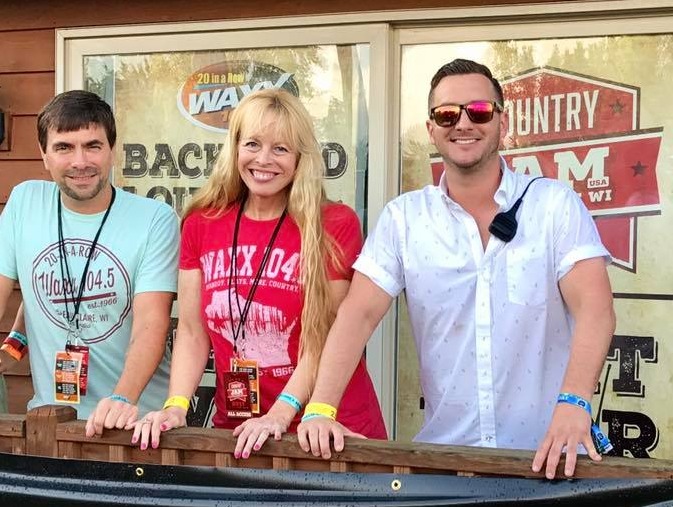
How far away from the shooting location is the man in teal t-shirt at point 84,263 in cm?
270

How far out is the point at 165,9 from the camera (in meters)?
4.03

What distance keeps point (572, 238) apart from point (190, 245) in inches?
45.2

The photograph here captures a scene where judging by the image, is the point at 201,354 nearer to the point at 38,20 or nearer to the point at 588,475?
the point at 588,475

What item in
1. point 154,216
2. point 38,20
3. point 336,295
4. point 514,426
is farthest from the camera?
point 38,20

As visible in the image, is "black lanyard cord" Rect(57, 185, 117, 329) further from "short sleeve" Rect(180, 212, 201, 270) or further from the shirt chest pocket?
the shirt chest pocket

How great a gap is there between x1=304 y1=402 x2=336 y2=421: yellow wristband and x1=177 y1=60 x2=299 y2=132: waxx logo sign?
2.15 meters

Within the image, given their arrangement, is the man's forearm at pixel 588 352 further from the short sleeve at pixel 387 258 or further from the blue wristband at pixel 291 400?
the blue wristband at pixel 291 400

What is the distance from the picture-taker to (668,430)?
12.2 feet

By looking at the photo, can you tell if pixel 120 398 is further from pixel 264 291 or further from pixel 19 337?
pixel 19 337

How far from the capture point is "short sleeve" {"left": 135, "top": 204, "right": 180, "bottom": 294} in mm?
2713

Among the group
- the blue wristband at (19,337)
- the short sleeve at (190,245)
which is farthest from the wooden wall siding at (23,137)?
the short sleeve at (190,245)

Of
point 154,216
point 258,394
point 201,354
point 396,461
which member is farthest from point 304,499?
point 154,216

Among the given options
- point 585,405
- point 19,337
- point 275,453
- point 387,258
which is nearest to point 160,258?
point 19,337

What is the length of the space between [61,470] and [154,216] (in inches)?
36.8
